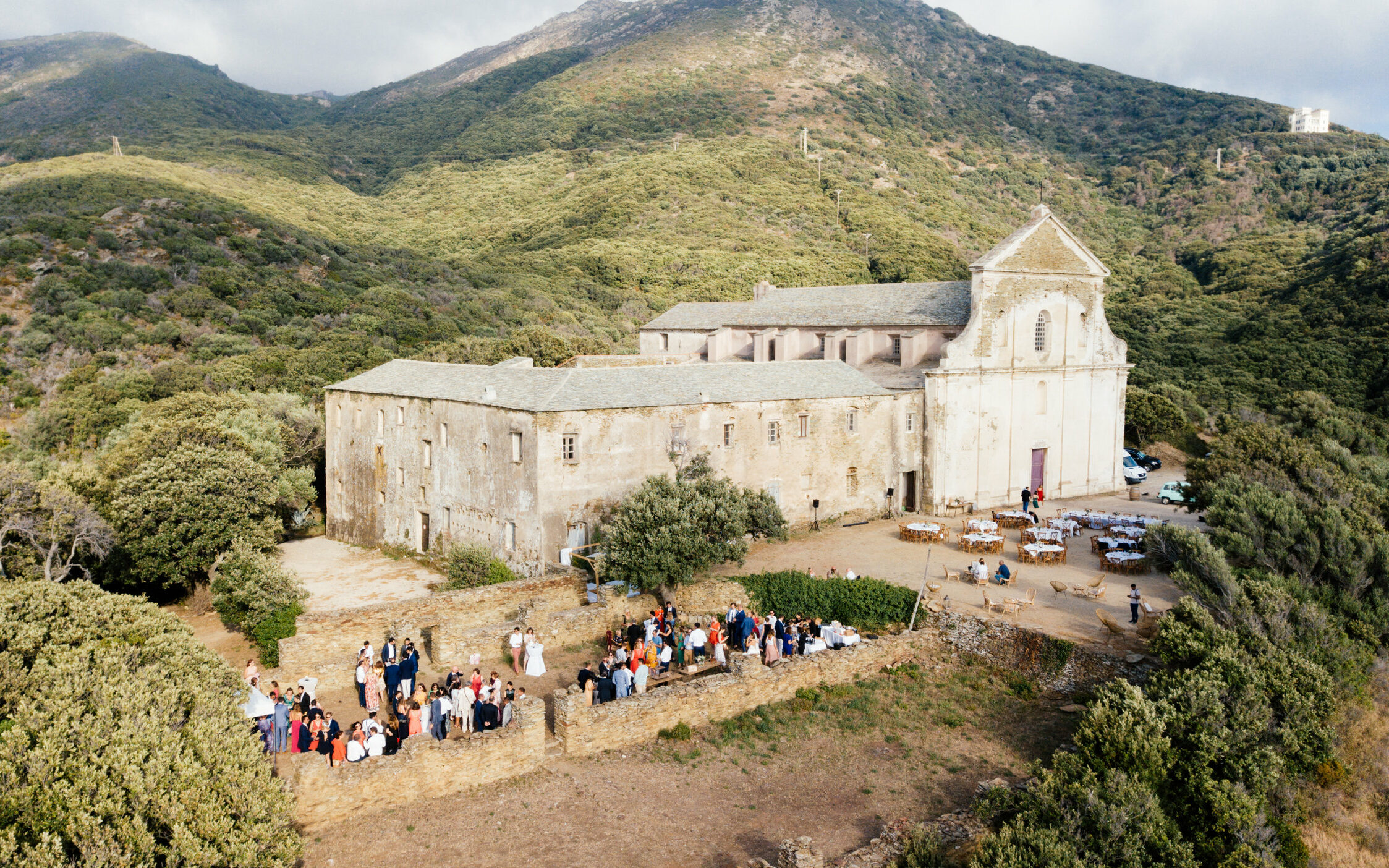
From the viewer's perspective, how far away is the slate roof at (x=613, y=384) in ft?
90.2

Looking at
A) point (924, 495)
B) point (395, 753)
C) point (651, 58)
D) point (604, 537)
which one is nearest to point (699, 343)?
point (924, 495)

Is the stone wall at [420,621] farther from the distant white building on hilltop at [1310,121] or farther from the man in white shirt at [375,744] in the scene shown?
the distant white building on hilltop at [1310,121]

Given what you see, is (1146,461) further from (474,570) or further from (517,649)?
(517,649)

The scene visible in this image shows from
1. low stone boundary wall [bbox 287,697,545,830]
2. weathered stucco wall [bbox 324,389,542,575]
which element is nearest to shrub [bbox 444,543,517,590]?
weathered stucco wall [bbox 324,389,542,575]

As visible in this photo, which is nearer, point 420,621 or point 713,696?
point 713,696

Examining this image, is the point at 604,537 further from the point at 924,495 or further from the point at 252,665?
the point at 924,495

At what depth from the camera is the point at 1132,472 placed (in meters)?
42.6

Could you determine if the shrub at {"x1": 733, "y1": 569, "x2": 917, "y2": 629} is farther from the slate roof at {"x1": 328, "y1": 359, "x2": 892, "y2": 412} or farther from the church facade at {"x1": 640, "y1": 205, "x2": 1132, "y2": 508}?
the church facade at {"x1": 640, "y1": 205, "x2": 1132, "y2": 508}

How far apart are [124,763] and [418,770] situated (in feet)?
18.3

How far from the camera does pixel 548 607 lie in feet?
81.1

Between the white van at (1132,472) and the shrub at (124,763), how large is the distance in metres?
39.7

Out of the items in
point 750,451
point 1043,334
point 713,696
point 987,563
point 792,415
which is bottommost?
point 713,696

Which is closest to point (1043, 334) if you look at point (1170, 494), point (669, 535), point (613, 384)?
point (1170, 494)

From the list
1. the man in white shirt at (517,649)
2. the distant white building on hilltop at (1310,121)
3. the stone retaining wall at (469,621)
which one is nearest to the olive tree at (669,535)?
the stone retaining wall at (469,621)
